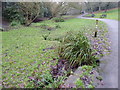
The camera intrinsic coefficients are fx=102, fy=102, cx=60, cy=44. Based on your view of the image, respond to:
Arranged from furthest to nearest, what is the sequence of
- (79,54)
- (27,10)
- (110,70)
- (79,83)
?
(27,10)
(79,54)
(110,70)
(79,83)

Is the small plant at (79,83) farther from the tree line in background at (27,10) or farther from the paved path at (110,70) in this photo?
the tree line in background at (27,10)

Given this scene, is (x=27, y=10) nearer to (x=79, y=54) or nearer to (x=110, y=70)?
(x=79, y=54)

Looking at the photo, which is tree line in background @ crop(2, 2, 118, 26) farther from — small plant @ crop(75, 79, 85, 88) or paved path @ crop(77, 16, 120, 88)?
small plant @ crop(75, 79, 85, 88)

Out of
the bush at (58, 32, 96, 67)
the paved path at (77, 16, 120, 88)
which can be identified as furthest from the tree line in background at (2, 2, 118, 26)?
the paved path at (77, 16, 120, 88)

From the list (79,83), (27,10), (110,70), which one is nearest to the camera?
(79,83)

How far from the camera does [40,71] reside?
9.66ft

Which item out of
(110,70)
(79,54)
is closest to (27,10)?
(79,54)

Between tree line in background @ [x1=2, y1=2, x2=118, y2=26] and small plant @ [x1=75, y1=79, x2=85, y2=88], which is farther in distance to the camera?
tree line in background @ [x1=2, y1=2, x2=118, y2=26]

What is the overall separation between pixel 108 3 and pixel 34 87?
32.1 m

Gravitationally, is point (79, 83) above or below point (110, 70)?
below

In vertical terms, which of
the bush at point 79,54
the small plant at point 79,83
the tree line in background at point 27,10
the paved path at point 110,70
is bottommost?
the small plant at point 79,83

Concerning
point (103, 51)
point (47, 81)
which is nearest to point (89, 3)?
point (103, 51)

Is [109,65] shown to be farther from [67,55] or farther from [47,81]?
[47,81]

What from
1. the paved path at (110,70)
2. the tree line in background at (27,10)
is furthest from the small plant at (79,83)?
the tree line in background at (27,10)
